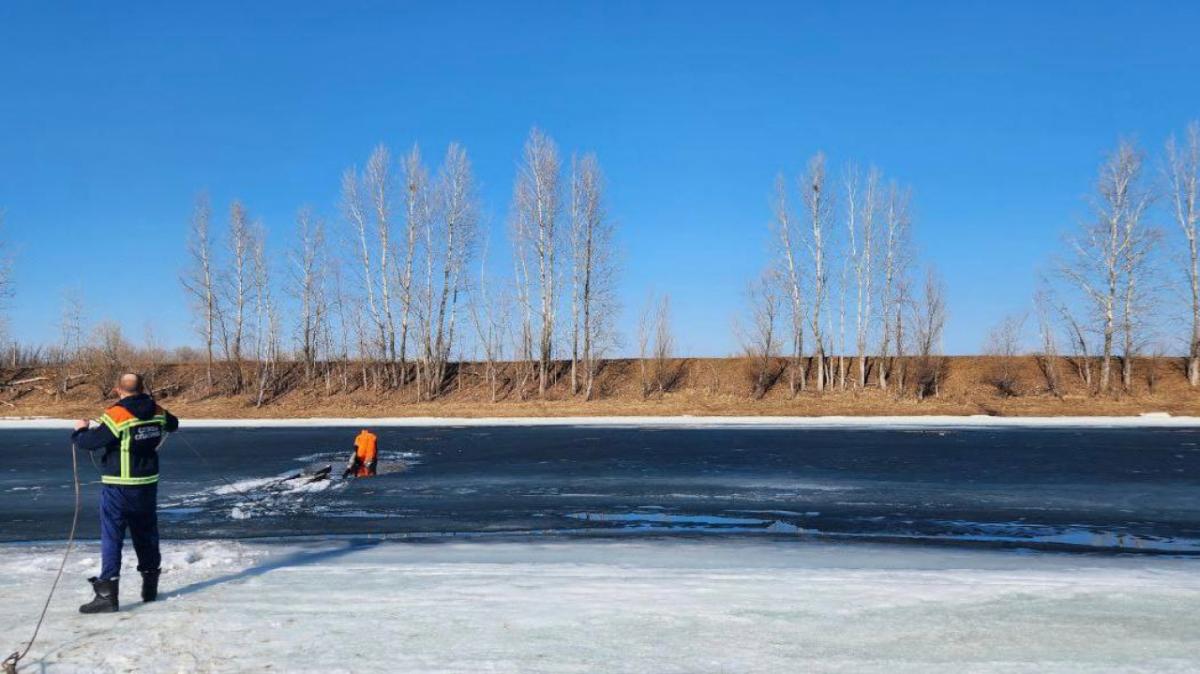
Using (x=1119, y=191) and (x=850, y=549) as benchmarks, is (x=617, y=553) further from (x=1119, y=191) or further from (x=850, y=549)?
(x=1119, y=191)

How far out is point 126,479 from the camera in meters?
6.26

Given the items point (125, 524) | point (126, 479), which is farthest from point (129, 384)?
point (125, 524)

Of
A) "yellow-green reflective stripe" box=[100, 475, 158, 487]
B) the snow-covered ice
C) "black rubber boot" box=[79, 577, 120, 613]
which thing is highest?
"yellow-green reflective stripe" box=[100, 475, 158, 487]

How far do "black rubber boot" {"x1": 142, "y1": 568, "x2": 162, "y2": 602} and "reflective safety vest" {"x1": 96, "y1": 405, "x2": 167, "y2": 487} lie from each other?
70 cm

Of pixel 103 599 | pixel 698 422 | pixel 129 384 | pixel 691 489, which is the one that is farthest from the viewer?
pixel 698 422

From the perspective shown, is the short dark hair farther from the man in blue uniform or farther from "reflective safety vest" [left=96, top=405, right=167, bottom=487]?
"reflective safety vest" [left=96, top=405, right=167, bottom=487]

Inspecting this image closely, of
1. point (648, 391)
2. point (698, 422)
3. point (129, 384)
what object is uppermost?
point (129, 384)

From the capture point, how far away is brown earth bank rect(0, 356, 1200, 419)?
33500 millimetres

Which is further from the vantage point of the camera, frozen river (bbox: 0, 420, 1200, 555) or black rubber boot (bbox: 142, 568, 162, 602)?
frozen river (bbox: 0, 420, 1200, 555)

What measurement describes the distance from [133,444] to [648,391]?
33.3 metres

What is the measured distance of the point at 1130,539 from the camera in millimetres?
9602

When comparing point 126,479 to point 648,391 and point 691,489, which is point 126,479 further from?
point 648,391

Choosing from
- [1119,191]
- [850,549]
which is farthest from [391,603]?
[1119,191]

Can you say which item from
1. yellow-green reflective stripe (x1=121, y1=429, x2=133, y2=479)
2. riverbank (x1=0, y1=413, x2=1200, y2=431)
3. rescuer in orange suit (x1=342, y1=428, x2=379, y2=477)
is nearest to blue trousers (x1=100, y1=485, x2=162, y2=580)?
yellow-green reflective stripe (x1=121, y1=429, x2=133, y2=479)
